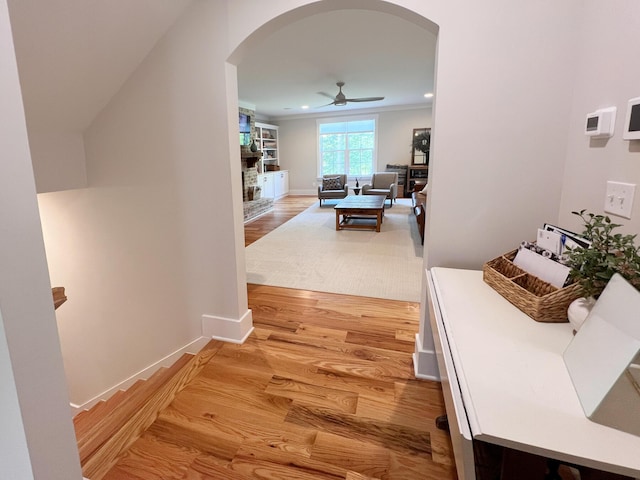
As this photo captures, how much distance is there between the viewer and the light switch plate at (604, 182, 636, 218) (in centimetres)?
104

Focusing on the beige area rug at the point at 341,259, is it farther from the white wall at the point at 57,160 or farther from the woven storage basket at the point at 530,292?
the white wall at the point at 57,160

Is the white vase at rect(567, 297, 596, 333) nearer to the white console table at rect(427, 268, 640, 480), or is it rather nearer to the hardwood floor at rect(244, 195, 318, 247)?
the white console table at rect(427, 268, 640, 480)

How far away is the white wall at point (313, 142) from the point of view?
29.3ft

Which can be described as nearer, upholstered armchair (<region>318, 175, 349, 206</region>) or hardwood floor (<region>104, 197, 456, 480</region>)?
hardwood floor (<region>104, 197, 456, 480</region>)

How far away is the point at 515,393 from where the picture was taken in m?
0.75

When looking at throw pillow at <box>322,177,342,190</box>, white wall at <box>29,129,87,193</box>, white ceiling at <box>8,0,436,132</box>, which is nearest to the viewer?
white ceiling at <box>8,0,436,132</box>

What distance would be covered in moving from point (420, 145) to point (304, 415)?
8.51 meters

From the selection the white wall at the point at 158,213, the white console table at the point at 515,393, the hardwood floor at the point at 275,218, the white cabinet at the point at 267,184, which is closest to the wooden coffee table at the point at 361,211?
the hardwood floor at the point at 275,218

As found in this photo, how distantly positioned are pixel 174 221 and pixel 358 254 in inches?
98.0

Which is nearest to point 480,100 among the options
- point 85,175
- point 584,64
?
point 584,64

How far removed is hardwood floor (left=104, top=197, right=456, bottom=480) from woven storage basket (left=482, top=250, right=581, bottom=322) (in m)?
0.73

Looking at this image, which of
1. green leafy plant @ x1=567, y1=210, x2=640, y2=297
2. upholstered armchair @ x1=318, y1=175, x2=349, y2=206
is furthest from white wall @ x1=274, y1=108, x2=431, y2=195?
green leafy plant @ x1=567, y1=210, x2=640, y2=297

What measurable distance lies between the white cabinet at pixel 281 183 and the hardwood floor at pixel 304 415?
744cm

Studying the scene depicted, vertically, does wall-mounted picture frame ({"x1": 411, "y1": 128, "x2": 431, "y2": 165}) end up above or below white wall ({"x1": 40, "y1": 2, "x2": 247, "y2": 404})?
above
